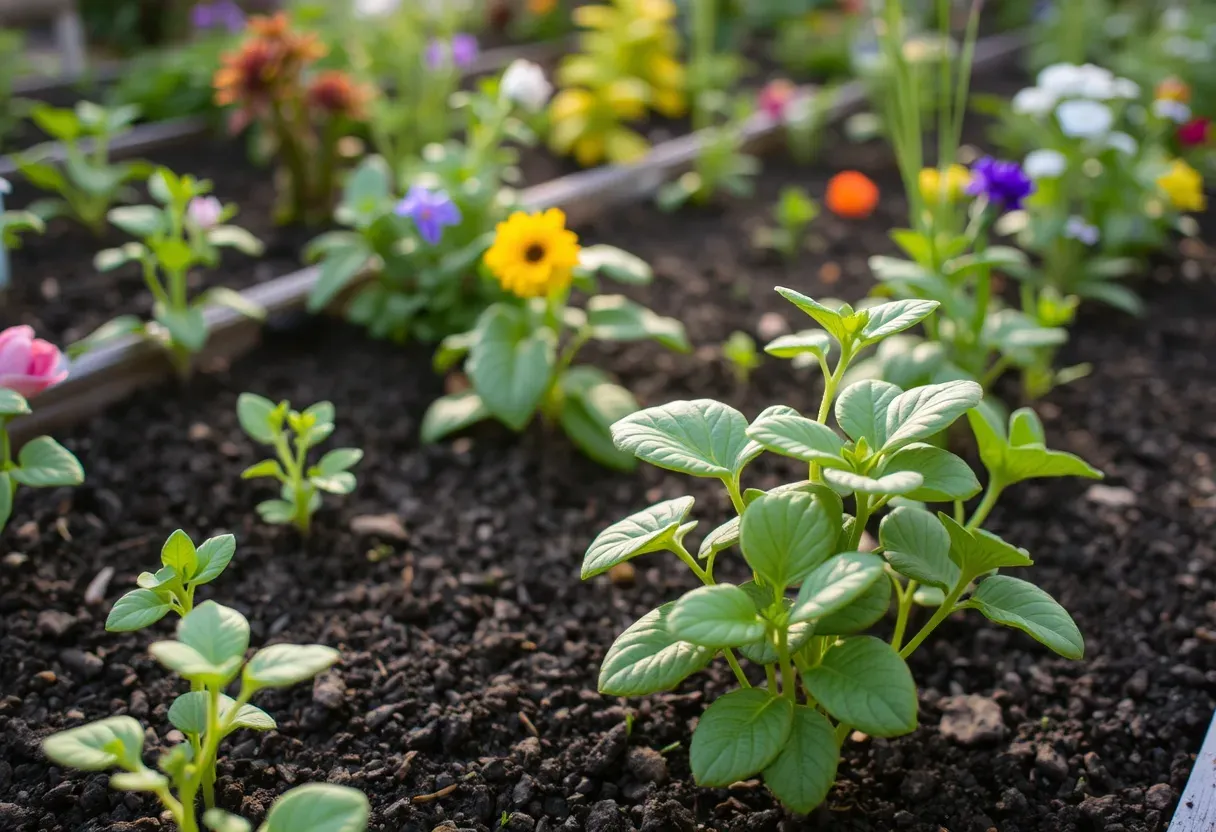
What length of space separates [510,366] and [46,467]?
0.73 m

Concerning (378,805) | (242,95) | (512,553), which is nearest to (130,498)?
(512,553)

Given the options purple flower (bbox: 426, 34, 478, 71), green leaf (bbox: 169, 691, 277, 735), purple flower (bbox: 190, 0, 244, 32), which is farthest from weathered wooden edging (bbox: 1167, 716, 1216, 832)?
purple flower (bbox: 190, 0, 244, 32)

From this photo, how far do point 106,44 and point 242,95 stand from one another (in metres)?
2.64

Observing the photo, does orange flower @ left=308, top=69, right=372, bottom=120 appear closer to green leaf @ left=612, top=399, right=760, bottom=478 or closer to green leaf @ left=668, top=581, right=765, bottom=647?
green leaf @ left=612, top=399, right=760, bottom=478

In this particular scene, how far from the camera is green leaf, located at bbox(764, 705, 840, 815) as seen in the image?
1.04m

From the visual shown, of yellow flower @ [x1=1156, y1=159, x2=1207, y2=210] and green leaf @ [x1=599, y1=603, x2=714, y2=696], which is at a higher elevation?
green leaf @ [x1=599, y1=603, x2=714, y2=696]

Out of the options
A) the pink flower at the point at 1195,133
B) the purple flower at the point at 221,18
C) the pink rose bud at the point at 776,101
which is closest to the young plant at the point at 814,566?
the pink flower at the point at 1195,133

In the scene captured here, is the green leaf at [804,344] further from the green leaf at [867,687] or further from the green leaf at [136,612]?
the green leaf at [136,612]

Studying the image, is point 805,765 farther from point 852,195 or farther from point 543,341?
point 852,195

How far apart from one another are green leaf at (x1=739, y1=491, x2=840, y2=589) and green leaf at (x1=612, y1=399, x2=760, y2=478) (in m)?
0.08

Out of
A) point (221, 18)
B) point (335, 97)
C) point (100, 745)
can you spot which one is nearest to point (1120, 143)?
point (335, 97)

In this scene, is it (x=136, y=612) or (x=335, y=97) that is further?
(x=335, y=97)

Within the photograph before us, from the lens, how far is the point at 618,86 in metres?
2.96

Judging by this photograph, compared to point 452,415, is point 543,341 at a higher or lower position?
higher
